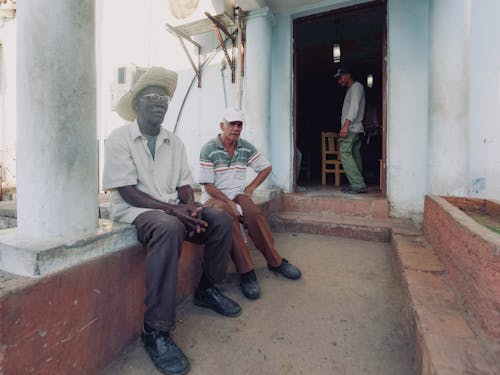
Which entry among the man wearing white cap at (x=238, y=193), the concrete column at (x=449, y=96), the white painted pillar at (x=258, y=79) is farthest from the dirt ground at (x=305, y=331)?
the white painted pillar at (x=258, y=79)

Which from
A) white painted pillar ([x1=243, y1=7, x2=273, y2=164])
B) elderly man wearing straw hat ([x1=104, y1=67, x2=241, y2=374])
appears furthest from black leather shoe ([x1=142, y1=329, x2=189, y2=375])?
white painted pillar ([x1=243, y1=7, x2=273, y2=164])

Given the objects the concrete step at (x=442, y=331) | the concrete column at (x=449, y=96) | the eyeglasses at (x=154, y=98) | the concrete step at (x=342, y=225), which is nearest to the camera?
the concrete step at (x=442, y=331)

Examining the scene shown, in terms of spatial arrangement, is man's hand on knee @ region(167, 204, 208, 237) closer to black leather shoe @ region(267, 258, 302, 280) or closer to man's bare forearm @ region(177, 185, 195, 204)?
man's bare forearm @ region(177, 185, 195, 204)

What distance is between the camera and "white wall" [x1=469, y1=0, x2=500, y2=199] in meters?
3.64

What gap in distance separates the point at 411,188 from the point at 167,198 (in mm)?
3231

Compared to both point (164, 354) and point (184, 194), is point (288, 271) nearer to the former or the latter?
point (184, 194)

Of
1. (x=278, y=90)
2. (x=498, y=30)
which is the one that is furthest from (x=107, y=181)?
(x=498, y=30)

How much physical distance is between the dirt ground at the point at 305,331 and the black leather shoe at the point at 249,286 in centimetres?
5

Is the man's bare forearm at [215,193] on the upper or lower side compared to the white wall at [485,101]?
lower

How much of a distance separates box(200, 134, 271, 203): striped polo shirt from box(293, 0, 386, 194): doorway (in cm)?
206

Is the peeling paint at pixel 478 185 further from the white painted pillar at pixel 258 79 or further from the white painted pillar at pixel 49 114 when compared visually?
the white painted pillar at pixel 49 114

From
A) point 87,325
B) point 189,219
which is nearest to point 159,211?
point 189,219

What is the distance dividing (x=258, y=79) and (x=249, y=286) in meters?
3.12

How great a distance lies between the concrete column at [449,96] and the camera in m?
3.19
